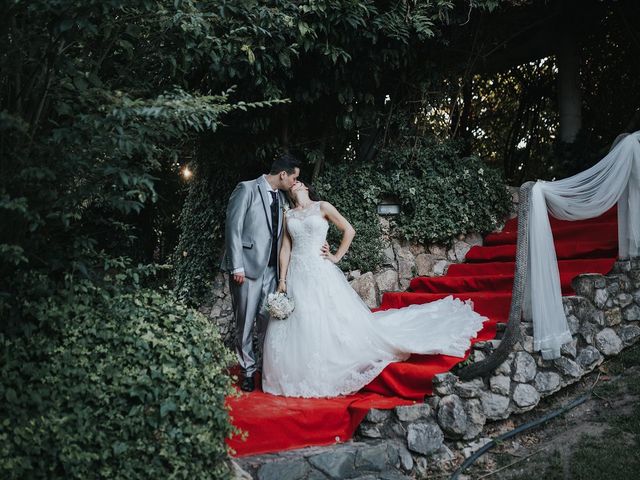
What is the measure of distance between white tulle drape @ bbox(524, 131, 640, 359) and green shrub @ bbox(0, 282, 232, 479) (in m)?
2.58

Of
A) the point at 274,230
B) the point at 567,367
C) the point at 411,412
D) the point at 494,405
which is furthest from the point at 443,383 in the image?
the point at 274,230

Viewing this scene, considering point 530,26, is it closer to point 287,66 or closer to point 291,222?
point 287,66

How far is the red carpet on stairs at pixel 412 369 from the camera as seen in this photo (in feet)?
13.7

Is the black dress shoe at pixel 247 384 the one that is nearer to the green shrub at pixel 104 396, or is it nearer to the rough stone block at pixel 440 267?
the green shrub at pixel 104 396

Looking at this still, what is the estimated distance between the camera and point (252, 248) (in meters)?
5.23

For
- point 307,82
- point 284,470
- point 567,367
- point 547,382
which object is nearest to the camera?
point 284,470

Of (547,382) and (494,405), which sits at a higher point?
(547,382)

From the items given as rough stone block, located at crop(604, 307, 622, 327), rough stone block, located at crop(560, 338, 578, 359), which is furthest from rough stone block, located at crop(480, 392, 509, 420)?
rough stone block, located at crop(604, 307, 622, 327)

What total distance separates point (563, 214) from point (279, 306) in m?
2.51

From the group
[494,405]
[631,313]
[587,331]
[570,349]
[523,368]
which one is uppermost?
[631,313]

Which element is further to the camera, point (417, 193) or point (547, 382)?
point (417, 193)

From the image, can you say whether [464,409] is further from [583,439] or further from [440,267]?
[440,267]

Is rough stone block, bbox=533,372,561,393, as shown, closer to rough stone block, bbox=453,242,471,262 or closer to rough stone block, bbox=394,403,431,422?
rough stone block, bbox=394,403,431,422

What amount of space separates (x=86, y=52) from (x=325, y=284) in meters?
2.49
